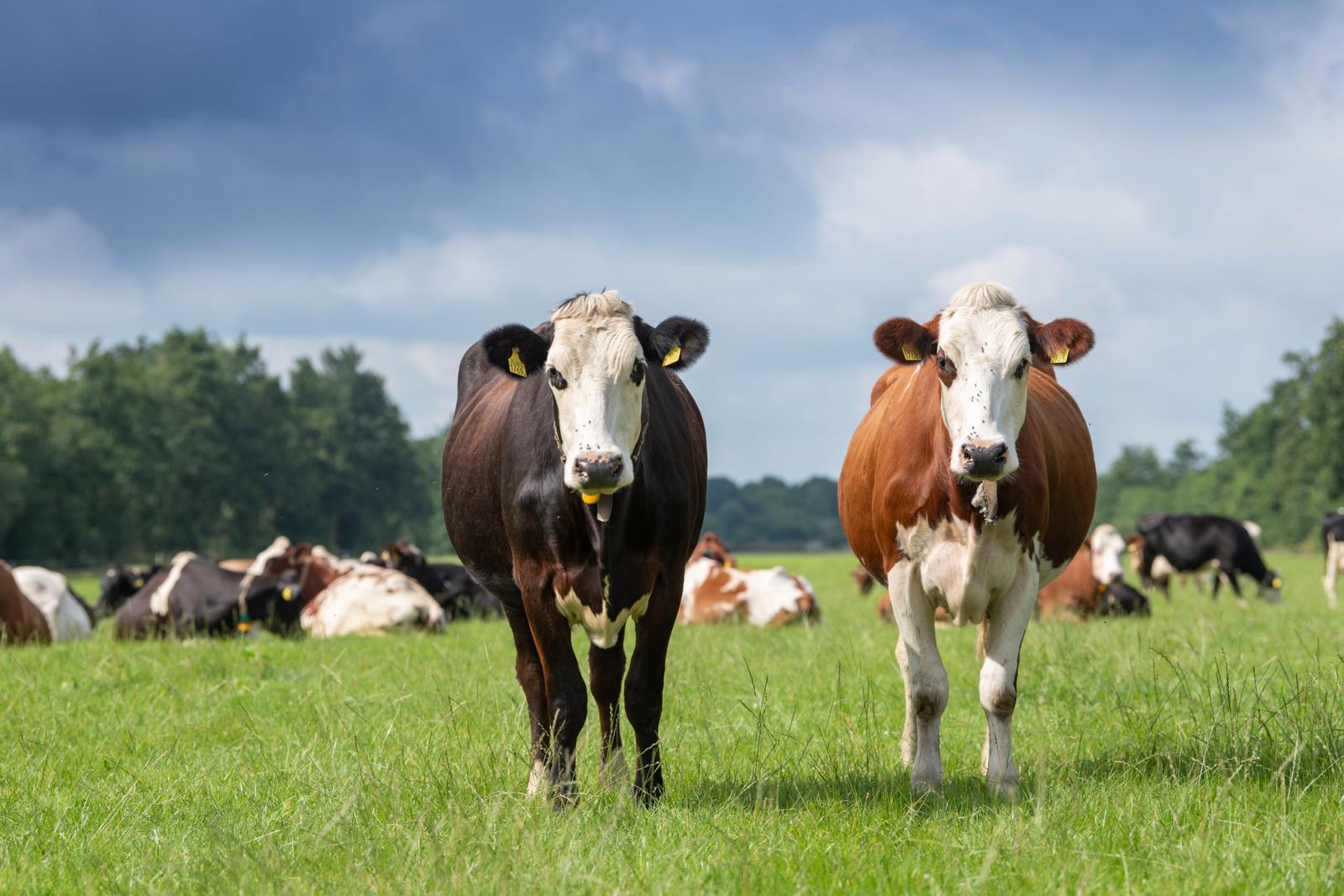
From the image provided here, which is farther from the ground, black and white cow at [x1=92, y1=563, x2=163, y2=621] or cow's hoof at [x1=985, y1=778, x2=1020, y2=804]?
cow's hoof at [x1=985, y1=778, x2=1020, y2=804]

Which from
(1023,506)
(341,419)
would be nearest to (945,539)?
(1023,506)

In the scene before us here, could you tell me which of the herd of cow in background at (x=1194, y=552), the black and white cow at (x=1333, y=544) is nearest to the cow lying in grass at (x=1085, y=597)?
the herd of cow in background at (x=1194, y=552)

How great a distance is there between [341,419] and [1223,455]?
284 feet

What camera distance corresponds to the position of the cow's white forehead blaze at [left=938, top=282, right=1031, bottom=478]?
5.16 meters

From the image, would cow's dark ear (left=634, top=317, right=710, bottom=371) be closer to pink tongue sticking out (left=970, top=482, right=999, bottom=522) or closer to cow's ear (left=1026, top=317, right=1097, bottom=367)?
pink tongue sticking out (left=970, top=482, right=999, bottom=522)

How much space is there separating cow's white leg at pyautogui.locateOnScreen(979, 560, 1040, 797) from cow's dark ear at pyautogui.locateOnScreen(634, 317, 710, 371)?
180 cm

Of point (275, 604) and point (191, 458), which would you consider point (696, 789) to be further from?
point (191, 458)

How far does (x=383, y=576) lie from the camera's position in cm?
1511

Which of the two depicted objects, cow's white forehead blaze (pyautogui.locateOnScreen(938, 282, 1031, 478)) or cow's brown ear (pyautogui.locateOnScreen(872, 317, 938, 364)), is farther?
cow's brown ear (pyautogui.locateOnScreen(872, 317, 938, 364))

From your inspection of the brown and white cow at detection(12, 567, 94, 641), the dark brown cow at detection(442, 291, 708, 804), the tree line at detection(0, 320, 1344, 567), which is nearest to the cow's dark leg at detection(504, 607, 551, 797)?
the dark brown cow at detection(442, 291, 708, 804)

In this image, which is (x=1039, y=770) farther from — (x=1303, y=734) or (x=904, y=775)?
(x=1303, y=734)

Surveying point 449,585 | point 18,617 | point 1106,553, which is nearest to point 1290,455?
point 1106,553

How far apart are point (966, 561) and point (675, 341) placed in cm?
162

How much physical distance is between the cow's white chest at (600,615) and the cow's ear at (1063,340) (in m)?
2.15
